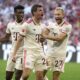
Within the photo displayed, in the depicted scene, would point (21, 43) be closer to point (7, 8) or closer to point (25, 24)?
point (25, 24)

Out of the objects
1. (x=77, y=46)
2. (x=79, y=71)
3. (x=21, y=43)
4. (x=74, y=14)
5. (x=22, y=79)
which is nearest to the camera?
(x=22, y=79)

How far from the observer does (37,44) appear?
12.2m

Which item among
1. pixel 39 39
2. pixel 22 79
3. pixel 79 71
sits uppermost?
pixel 39 39

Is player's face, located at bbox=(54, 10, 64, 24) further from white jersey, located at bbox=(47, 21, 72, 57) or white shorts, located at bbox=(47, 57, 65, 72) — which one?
white shorts, located at bbox=(47, 57, 65, 72)

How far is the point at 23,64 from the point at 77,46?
12493mm

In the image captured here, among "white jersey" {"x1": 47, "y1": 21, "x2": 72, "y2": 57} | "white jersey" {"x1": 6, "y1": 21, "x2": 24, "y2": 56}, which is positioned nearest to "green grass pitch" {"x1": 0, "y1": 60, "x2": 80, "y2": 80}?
"white jersey" {"x1": 6, "y1": 21, "x2": 24, "y2": 56}

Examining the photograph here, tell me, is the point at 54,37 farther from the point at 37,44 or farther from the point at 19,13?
the point at 19,13

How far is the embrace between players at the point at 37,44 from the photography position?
1214 cm

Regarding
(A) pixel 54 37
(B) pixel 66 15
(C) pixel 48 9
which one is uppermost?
(A) pixel 54 37

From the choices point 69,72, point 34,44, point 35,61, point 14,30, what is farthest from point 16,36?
point 69,72

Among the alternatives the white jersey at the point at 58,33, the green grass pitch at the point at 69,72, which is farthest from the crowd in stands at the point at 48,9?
the white jersey at the point at 58,33

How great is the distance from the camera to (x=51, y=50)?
506 inches

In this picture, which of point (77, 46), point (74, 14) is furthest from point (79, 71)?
point (74, 14)

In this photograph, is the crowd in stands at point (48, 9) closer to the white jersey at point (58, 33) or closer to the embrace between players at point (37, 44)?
the embrace between players at point (37, 44)
